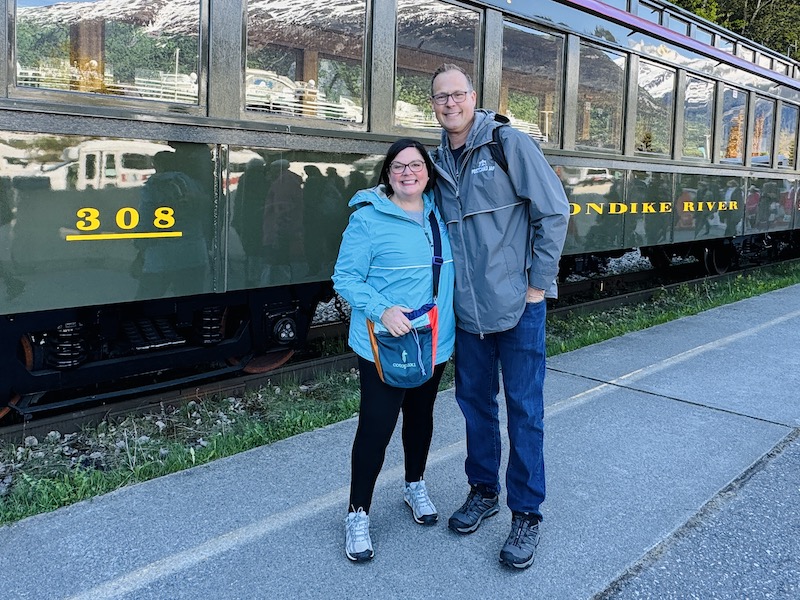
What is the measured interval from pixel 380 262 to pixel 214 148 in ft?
5.38

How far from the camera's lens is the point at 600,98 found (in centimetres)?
640

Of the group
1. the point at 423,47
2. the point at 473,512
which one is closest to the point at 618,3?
the point at 423,47

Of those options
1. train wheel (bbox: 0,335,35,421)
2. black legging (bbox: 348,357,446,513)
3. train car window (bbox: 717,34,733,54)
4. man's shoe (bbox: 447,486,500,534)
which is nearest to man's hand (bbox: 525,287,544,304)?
black legging (bbox: 348,357,446,513)

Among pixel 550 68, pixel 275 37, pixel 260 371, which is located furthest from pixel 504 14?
pixel 260 371

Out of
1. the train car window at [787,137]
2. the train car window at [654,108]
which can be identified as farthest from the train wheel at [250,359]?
the train car window at [787,137]

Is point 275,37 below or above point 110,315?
above

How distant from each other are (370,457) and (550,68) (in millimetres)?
4082

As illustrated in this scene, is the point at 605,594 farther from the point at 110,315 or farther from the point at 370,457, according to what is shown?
the point at 110,315

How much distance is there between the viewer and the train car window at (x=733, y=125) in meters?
8.20

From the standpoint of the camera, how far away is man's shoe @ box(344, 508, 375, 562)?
2.68 meters

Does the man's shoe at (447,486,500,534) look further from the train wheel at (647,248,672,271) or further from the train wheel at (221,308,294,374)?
the train wheel at (647,248,672,271)

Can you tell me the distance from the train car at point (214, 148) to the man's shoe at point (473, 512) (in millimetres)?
1756

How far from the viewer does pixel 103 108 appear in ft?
11.2

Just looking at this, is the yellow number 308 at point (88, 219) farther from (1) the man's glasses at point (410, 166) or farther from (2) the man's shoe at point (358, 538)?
(2) the man's shoe at point (358, 538)
